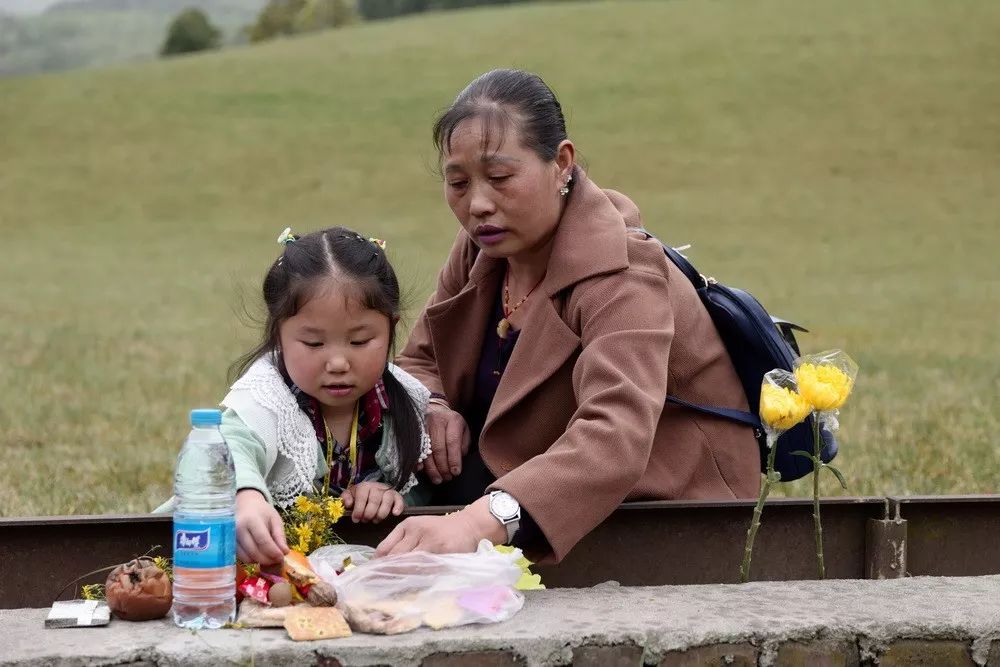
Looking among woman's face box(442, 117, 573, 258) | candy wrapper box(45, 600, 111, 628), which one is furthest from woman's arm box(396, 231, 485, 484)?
candy wrapper box(45, 600, 111, 628)

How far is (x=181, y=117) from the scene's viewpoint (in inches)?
1363

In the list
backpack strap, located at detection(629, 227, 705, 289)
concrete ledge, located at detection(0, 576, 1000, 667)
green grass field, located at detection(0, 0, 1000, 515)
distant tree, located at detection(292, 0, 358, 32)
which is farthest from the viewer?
distant tree, located at detection(292, 0, 358, 32)

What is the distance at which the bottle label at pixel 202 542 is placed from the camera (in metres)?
2.93

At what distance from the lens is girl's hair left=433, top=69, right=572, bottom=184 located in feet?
11.7

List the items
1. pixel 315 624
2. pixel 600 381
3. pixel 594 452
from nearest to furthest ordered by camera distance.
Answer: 1. pixel 315 624
2. pixel 594 452
3. pixel 600 381

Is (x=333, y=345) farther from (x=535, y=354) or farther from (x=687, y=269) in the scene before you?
(x=687, y=269)

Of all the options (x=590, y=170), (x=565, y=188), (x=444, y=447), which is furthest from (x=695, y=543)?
(x=590, y=170)

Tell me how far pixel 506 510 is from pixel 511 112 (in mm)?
1029

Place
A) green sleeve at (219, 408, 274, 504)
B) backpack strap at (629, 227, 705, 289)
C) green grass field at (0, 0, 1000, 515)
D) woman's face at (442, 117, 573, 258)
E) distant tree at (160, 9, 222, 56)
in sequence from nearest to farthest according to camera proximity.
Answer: green sleeve at (219, 408, 274, 504), woman's face at (442, 117, 573, 258), backpack strap at (629, 227, 705, 289), green grass field at (0, 0, 1000, 515), distant tree at (160, 9, 222, 56)

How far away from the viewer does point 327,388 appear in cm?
370

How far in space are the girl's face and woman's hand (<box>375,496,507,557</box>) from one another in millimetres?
605

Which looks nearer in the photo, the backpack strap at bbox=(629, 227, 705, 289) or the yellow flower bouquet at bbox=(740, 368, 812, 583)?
the yellow flower bouquet at bbox=(740, 368, 812, 583)

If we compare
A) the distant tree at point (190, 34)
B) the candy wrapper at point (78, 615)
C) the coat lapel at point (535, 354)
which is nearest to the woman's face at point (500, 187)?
the coat lapel at point (535, 354)

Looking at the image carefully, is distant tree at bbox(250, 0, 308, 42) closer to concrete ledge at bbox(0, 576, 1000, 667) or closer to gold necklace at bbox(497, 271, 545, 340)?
gold necklace at bbox(497, 271, 545, 340)
